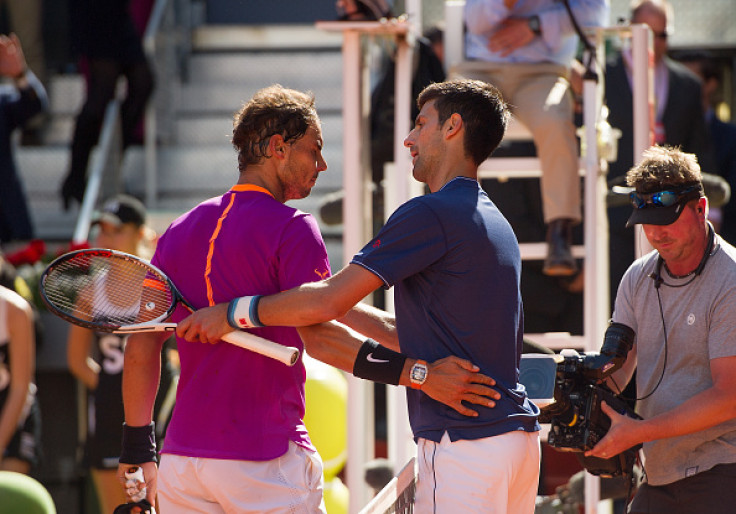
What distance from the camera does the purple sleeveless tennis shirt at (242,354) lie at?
324 centimetres

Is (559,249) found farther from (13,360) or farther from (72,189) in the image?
→ (72,189)

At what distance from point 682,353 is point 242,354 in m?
1.60

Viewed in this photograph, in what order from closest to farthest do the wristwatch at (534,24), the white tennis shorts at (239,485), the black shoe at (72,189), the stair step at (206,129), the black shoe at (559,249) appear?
1. the white tennis shorts at (239,485)
2. the black shoe at (559,249)
3. the wristwatch at (534,24)
4. the black shoe at (72,189)
5. the stair step at (206,129)

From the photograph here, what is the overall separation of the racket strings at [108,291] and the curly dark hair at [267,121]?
1.59 feet

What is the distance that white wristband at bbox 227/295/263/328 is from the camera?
3.19 metres

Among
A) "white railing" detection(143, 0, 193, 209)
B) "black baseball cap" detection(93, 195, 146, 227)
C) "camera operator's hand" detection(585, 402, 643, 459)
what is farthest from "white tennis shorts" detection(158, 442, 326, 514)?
"white railing" detection(143, 0, 193, 209)

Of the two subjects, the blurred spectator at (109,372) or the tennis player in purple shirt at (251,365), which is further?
the blurred spectator at (109,372)

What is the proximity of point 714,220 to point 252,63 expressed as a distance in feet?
17.2

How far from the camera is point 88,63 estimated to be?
28.8 feet

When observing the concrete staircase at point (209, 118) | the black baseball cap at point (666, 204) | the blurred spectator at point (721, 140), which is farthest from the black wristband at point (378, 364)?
the concrete staircase at point (209, 118)

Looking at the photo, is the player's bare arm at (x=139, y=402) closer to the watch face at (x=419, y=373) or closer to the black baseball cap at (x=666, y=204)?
the watch face at (x=419, y=373)

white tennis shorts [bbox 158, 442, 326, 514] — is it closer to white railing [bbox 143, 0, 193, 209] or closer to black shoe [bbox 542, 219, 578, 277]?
black shoe [bbox 542, 219, 578, 277]

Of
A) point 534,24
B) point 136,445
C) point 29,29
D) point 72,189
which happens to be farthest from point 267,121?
point 29,29

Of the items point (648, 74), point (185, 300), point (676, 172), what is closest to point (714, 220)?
point (648, 74)
